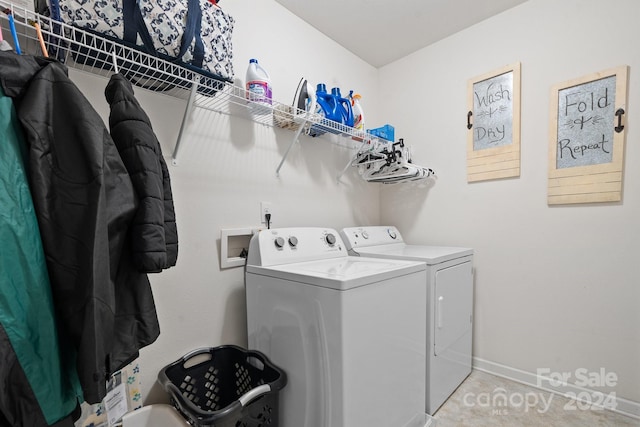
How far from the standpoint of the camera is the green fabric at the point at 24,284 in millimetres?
599

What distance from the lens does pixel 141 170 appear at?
0.80 metres

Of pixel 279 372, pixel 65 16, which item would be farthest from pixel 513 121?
pixel 65 16

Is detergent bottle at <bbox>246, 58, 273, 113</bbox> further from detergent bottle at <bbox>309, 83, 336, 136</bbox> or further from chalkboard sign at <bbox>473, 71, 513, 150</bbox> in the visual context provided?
chalkboard sign at <bbox>473, 71, 513, 150</bbox>

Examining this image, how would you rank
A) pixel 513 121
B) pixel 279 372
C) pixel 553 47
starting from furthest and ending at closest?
pixel 513 121
pixel 553 47
pixel 279 372

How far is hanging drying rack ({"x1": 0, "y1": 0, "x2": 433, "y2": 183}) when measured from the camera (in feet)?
2.89

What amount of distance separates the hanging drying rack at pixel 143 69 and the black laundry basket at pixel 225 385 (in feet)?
3.18

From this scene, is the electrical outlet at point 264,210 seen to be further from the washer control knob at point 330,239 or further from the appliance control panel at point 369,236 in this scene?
the appliance control panel at point 369,236

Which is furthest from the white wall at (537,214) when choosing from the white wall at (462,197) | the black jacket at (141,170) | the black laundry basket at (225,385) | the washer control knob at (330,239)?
the black jacket at (141,170)

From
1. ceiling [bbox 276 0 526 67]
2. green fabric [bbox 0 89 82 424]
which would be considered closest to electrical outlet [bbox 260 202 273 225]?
green fabric [bbox 0 89 82 424]

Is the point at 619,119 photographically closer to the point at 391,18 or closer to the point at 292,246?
the point at 391,18

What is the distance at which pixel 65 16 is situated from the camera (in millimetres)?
863

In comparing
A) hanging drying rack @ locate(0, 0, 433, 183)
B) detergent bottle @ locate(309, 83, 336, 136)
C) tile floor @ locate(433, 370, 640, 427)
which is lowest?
tile floor @ locate(433, 370, 640, 427)

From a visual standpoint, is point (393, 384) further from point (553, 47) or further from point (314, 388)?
point (553, 47)

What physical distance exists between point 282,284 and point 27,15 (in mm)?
1245
